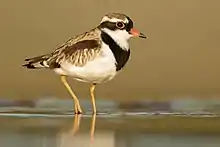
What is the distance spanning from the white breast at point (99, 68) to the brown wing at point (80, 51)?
0.04 feet

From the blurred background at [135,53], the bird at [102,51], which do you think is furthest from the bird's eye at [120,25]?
the blurred background at [135,53]

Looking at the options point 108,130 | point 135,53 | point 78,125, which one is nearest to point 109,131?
point 108,130

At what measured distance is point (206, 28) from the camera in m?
2.21

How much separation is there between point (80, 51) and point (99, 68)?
66 mm

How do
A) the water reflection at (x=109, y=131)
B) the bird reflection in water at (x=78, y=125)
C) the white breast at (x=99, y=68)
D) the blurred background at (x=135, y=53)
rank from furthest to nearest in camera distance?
1. the blurred background at (x=135, y=53)
2. the white breast at (x=99, y=68)
3. the bird reflection in water at (x=78, y=125)
4. the water reflection at (x=109, y=131)

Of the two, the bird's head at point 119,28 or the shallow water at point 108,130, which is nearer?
the shallow water at point 108,130

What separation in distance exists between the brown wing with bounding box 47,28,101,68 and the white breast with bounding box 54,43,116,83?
0.01 meters

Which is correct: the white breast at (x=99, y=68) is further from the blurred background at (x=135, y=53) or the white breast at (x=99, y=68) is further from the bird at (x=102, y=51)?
the blurred background at (x=135, y=53)

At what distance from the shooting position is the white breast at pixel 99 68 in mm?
1575

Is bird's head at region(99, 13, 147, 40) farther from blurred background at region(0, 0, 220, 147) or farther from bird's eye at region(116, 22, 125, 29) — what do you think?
blurred background at region(0, 0, 220, 147)

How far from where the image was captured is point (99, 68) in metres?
1.58

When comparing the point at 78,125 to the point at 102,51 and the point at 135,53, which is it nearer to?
the point at 102,51

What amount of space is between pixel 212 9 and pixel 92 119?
31.7 inches

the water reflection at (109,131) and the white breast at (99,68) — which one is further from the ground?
the white breast at (99,68)
